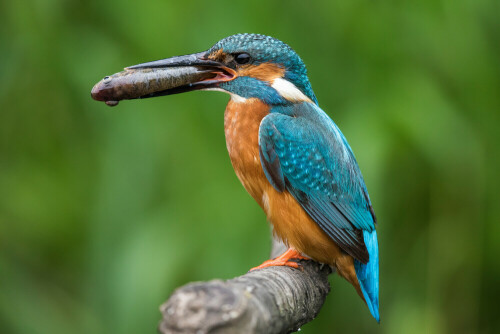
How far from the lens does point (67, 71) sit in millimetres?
2840

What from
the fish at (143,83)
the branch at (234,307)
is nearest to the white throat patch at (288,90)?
the fish at (143,83)

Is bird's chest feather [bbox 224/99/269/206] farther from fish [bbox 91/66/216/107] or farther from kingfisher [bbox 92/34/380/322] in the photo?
fish [bbox 91/66/216/107]

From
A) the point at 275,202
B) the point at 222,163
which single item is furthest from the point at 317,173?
the point at 222,163

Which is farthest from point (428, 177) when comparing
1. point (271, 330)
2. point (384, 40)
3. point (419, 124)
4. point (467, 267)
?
point (271, 330)

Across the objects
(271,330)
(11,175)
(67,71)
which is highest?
(67,71)

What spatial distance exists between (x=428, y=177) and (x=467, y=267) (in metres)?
0.39

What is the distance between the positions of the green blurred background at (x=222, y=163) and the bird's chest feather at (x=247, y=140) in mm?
571

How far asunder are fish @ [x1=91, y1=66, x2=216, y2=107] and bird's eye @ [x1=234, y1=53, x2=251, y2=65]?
128 mm

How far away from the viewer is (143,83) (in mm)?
1887

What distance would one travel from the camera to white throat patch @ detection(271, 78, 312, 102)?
2.13 m

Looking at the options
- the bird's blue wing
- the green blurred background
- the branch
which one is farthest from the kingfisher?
the branch

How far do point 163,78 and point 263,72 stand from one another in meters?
0.35

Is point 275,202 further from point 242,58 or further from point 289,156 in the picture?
point 242,58

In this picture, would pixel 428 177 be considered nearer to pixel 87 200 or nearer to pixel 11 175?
pixel 87 200
